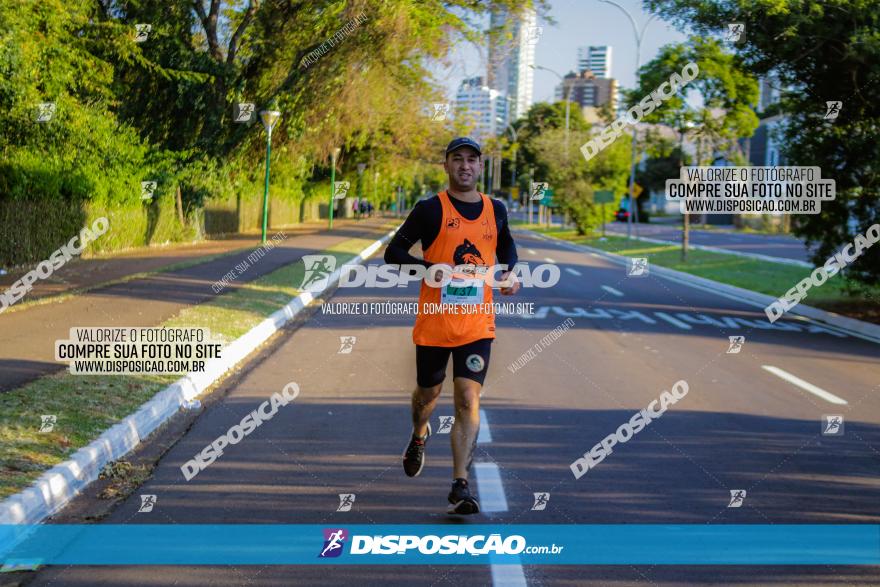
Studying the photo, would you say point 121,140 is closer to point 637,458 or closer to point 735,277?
point 735,277

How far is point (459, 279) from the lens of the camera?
5562 mm

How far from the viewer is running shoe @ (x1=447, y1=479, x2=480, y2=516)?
17.9 feet

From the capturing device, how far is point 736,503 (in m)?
5.99

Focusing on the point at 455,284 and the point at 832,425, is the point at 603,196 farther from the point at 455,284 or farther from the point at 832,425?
the point at 455,284

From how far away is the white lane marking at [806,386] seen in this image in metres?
9.68

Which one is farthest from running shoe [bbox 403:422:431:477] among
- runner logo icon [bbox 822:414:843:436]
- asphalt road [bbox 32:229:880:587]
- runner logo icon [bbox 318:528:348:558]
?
runner logo icon [bbox 822:414:843:436]

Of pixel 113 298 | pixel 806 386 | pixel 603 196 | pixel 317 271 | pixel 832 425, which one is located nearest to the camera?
pixel 832 425

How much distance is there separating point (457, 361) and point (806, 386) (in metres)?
6.02

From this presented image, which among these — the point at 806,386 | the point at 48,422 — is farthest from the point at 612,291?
the point at 48,422

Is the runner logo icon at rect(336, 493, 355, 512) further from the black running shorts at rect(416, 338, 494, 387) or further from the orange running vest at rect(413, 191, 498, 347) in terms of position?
the orange running vest at rect(413, 191, 498, 347)

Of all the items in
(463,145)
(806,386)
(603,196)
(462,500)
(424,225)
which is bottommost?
(806,386)

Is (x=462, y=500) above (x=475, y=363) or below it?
below


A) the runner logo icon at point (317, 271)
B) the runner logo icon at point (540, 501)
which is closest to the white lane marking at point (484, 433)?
the runner logo icon at point (540, 501)

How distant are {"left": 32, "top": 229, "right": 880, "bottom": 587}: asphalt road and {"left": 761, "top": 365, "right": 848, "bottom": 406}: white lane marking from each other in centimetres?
10
